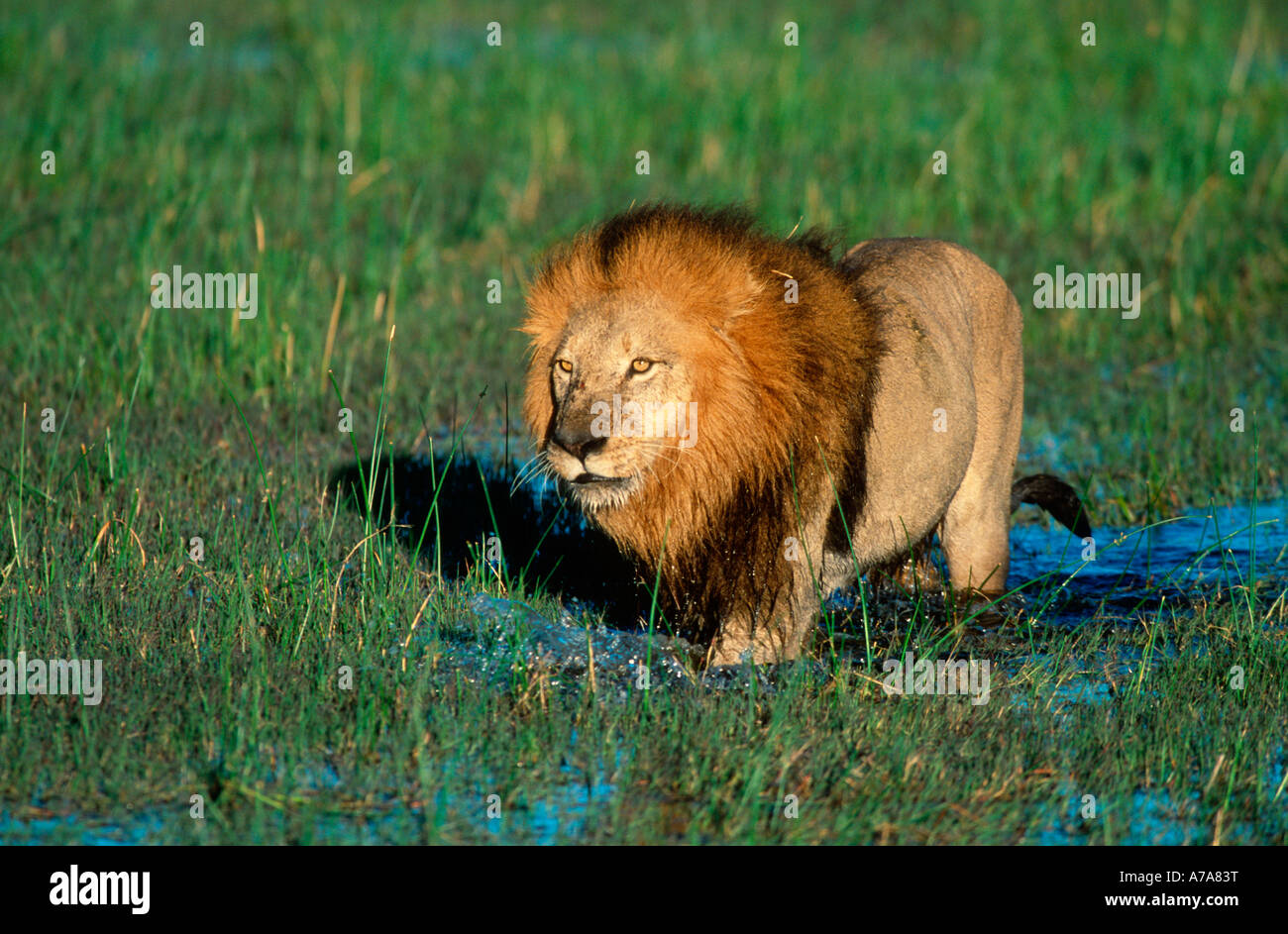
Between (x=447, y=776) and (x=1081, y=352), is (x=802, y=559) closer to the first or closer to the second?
(x=447, y=776)

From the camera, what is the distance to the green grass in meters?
4.06

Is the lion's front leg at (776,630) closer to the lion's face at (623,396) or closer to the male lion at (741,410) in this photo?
the male lion at (741,410)

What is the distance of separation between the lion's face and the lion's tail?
2285 mm

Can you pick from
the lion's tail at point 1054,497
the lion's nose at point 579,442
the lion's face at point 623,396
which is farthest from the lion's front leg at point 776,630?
the lion's tail at point 1054,497

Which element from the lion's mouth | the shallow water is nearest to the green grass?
the shallow water

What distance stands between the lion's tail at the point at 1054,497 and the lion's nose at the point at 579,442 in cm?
261

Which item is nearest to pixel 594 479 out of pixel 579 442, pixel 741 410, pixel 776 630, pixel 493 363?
pixel 579 442

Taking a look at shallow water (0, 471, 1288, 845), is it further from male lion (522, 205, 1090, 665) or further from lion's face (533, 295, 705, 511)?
lion's face (533, 295, 705, 511)

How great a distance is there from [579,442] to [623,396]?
0.71 ft

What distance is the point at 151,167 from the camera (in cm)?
1036

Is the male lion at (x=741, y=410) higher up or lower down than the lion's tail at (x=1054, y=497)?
higher up

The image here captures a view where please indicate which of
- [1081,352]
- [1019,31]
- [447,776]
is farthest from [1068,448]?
[1019,31]

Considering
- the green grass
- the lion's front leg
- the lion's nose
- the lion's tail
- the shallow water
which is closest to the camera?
the shallow water

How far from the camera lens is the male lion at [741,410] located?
4434mm
